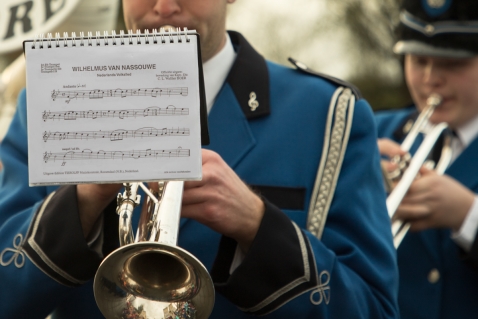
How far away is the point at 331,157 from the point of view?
9.96 feet

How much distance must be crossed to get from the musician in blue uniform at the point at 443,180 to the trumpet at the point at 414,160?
31 millimetres

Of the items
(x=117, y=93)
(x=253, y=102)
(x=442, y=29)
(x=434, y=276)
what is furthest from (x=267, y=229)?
(x=442, y=29)

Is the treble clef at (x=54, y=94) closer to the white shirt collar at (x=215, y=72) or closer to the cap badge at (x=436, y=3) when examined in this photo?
the white shirt collar at (x=215, y=72)

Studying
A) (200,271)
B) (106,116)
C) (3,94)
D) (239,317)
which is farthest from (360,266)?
(3,94)

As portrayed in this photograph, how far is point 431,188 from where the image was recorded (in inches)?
171

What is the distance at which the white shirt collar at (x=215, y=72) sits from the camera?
3.17 metres

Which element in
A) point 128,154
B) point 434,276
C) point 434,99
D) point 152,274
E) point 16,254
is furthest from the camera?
point 434,99

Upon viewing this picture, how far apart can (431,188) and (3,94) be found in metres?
2.28

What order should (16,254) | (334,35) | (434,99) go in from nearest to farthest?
1. (16,254)
2. (434,99)
3. (334,35)

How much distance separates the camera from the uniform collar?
10.3 feet

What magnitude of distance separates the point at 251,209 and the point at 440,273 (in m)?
1.89

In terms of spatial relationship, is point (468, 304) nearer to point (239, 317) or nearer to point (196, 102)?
point (239, 317)

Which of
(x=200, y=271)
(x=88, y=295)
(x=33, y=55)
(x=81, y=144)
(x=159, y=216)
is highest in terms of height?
(x=33, y=55)

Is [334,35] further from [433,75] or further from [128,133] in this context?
[128,133]
